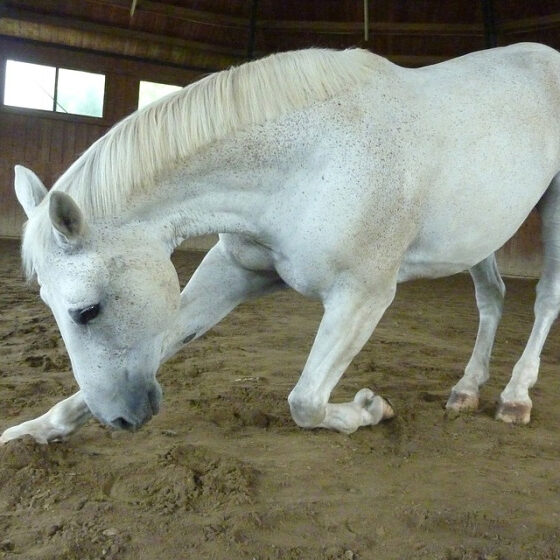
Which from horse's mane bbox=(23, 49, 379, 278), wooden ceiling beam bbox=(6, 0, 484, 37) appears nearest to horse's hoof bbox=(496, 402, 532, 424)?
horse's mane bbox=(23, 49, 379, 278)

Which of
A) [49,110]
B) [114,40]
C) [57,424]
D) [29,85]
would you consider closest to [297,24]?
[114,40]

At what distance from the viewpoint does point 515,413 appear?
295 centimetres

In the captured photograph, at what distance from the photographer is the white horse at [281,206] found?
2.00m

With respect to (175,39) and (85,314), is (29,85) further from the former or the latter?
(85,314)

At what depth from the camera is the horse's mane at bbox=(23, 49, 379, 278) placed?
205cm

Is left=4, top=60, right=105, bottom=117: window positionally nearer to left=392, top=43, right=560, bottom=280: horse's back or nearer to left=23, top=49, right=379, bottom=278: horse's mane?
left=392, top=43, right=560, bottom=280: horse's back

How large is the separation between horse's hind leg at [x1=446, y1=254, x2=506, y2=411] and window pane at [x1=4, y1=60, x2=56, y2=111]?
1096 centimetres

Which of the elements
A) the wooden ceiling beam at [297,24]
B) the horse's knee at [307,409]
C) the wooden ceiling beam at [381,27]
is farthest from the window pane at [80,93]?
the horse's knee at [307,409]

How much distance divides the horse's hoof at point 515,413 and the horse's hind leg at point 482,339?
0.16 metres

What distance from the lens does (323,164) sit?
2.26m

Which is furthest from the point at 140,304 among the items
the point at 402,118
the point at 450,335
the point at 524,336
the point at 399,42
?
the point at 399,42

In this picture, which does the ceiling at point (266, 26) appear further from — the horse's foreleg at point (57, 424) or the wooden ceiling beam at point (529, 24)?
the horse's foreleg at point (57, 424)

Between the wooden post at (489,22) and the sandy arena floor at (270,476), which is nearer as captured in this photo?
the sandy arena floor at (270,476)

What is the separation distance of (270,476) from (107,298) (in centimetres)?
80
